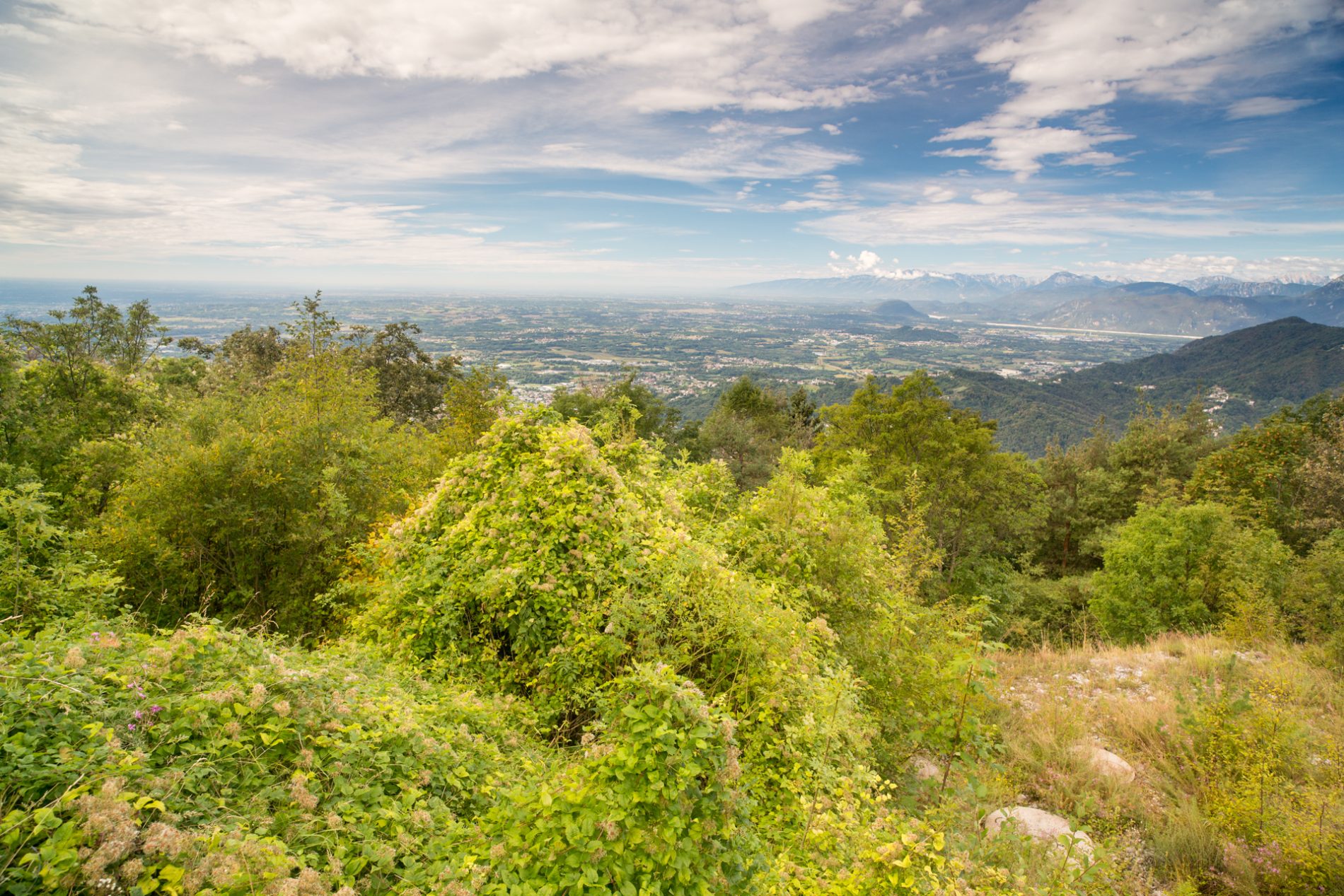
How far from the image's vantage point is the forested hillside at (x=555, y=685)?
3268 mm

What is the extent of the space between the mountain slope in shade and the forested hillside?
9492 centimetres

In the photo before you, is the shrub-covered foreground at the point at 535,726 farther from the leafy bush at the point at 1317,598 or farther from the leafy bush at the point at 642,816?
the leafy bush at the point at 1317,598

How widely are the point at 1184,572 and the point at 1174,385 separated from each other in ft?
642

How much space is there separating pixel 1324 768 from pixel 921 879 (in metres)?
7.00

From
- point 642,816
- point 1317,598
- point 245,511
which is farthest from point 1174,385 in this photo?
point 245,511

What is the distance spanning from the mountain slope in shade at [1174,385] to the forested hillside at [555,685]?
3737 inches

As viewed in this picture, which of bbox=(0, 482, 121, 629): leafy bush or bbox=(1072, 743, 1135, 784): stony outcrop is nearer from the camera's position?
bbox=(0, 482, 121, 629): leafy bush

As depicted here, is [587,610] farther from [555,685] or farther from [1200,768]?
[1200,768]

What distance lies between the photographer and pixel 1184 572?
53.6ft

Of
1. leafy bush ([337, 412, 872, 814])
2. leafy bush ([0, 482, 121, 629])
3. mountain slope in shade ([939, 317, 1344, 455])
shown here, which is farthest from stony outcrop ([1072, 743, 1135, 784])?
mountain slope in shade ([939, 317, 1344, 455])

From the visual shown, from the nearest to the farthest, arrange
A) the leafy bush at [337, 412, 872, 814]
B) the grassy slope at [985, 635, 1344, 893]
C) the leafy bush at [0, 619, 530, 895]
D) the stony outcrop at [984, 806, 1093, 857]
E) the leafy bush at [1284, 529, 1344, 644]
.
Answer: the leafy bush at [0, 619, 530, 895], the grassy slope at [985, 635, 1344, 893], the leafy bush at [337, 412, 872, 814], the stony outcrop at [984, 806, 1093, 857], the leafy bush at [1284, 529, 1344, 644]

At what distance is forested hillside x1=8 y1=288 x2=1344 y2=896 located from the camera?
327 centimetres

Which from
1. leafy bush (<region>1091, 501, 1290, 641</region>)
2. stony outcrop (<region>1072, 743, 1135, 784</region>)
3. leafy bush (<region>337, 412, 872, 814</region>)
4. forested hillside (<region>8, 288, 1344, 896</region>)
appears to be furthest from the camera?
leafy bush (<region>1091, 501, 1290, 641</region>)

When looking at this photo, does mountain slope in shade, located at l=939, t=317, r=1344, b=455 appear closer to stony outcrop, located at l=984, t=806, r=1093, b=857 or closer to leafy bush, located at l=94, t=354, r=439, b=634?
stony outcrop, located at l=984, t=806, r=1093, b=857
